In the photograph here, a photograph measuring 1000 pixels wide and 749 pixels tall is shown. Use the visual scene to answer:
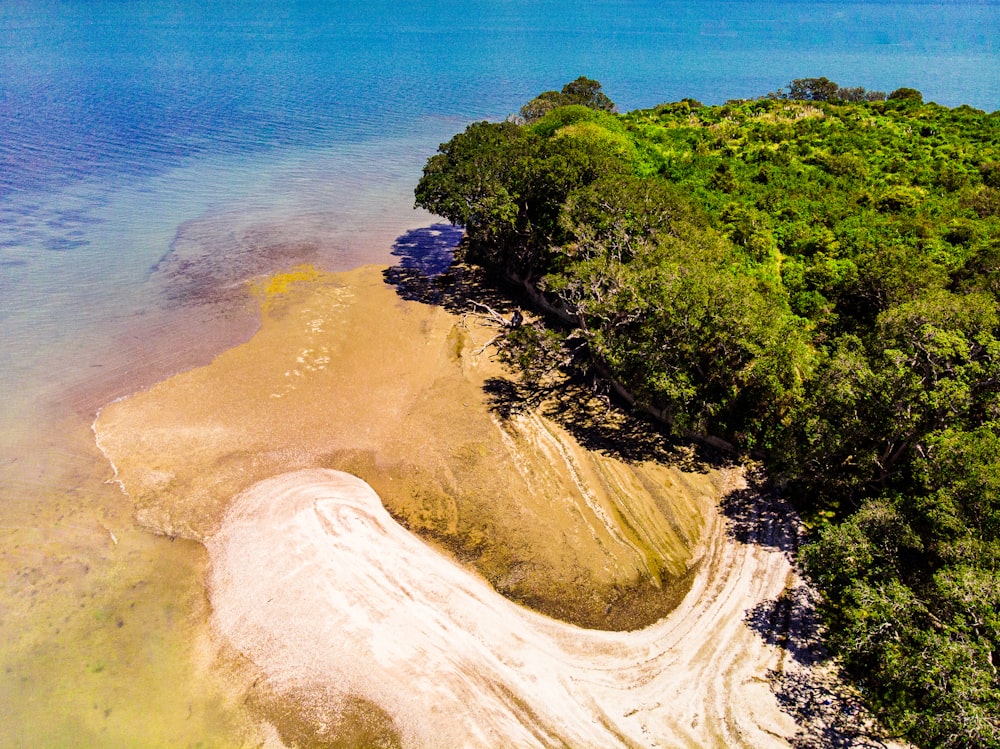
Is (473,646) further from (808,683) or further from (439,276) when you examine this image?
(439,276)

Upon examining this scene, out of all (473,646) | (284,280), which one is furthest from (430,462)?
(284,280)

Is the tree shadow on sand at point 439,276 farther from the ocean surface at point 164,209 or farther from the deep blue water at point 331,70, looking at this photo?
the deep blue water at point 331,70

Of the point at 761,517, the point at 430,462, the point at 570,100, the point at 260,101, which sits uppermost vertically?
the point at 570,100

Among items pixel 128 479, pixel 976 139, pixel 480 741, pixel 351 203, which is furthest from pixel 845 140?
pixel 128 479

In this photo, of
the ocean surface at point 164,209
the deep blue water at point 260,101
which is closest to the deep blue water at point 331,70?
the deep blue water at point 260,101

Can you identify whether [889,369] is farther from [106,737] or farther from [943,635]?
[106,737]

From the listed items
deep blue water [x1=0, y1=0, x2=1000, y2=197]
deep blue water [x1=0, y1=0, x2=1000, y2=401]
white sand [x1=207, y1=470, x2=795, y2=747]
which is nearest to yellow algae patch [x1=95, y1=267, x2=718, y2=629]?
white sand [x1=207, y1=470, x2=795, y2=747]

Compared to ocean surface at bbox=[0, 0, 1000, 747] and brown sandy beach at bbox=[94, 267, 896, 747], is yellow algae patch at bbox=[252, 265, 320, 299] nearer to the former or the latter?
ocean surface at bbox=[0, 0, 1000, 747]

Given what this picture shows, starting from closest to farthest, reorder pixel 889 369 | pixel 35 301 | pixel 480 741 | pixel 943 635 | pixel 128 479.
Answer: pixel 943 635 → pixel 480 741 → pixel 889 369 → pixel 128 479 → pixel 35 301
